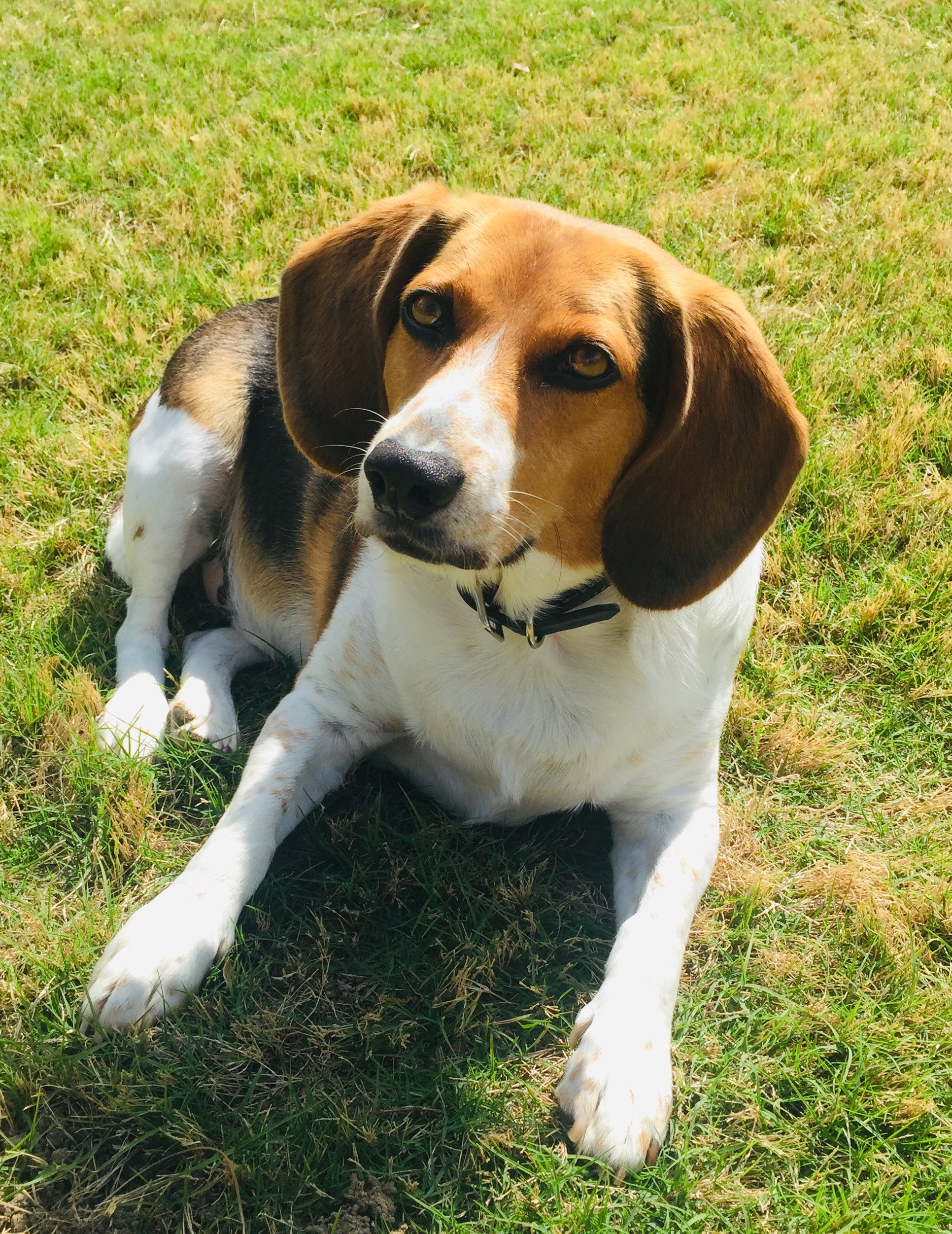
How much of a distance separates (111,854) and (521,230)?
193cm

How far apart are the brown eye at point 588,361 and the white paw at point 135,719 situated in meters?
1.69

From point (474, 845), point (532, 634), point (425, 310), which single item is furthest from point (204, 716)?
point (425, 310)

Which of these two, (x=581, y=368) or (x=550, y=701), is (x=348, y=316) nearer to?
(x=581, y=368)

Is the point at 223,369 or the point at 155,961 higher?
the point at 223,369

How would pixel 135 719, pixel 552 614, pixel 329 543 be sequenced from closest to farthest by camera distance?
pixel 552 614 → pixel 135 719 → pixel 329 543

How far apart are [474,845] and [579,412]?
129 centimetres

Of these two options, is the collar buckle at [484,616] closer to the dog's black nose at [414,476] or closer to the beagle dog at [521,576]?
the beagle dog at [521,576]

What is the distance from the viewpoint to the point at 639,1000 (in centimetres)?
236

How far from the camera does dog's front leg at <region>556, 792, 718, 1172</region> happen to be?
87.0 inches

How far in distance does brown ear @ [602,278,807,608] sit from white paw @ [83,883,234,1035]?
1.24m

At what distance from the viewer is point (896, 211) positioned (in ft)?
19.8

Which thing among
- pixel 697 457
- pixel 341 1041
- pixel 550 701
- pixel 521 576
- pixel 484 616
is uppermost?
pixel 697 457

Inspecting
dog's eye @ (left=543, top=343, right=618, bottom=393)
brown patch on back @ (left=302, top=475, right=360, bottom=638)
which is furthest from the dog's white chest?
dog's eye @ (left=543, top=343, right=618, bottom=393)

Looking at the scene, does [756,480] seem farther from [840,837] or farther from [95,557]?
[95,557]
